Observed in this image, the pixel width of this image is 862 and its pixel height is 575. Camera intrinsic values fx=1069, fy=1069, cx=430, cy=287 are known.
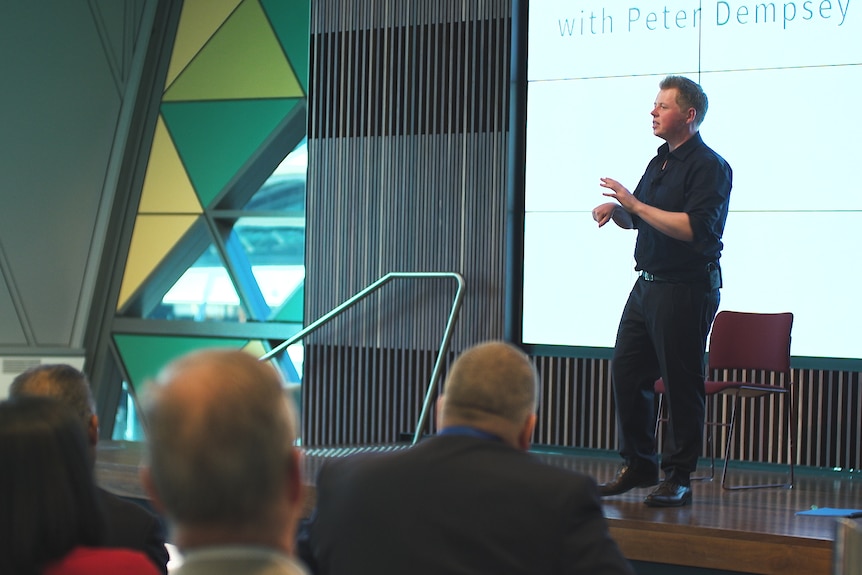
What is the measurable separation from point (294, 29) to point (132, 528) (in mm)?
6155

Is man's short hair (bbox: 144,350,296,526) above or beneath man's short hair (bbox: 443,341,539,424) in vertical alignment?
above

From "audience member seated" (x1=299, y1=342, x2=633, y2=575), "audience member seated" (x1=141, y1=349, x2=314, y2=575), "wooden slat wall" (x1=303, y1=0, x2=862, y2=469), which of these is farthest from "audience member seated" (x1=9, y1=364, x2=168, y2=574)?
"wooden slat wall" (x1=303, y1=0, x2=862, y2=469)

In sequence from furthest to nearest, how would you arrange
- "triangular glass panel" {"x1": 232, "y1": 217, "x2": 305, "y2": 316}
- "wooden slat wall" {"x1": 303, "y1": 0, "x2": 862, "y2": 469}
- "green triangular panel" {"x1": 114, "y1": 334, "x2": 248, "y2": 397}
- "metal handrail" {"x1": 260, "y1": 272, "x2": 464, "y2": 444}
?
1. "green triangular panel" {"x1": 114, "y1": 334, "x2": 248, "y2": 397}
2. "triangular glass panel" {"x1": 232, "y1": 217, "x2": 305, "y2": 316}
3. "wooden slat wall" {"x1": 303, "y1": 0, "x2": 862, "y2": 469}
4. "metal handrail" {"x1": 260, "y1": 272, "x2": 464, "y2": 444}

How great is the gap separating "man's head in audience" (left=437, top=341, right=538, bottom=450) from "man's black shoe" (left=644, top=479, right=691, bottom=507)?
243 centimetres

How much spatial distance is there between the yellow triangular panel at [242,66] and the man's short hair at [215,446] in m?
6.93

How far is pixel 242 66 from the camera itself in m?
7.97

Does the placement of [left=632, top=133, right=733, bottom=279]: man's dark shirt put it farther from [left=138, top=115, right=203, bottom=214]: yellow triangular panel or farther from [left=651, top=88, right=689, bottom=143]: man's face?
[left=138, top=115, right=203, bottom=214]: yellow triangular panel

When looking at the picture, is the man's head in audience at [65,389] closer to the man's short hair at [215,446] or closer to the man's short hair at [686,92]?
the man's short hair at [215,446]

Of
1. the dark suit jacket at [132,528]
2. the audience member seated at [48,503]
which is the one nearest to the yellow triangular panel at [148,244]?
the dark suit jacket at [132,528]

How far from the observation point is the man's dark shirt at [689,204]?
409cm

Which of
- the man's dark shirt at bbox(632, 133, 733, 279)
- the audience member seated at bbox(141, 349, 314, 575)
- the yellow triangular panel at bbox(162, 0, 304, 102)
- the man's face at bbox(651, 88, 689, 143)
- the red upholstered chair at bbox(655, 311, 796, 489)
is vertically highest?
the yellow triangular panel at bbox(162, 0, 304, 102)

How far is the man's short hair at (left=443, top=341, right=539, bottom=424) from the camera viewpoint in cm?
195

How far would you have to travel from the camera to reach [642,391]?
436 centimetres

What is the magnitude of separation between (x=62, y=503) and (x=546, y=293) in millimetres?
5237
